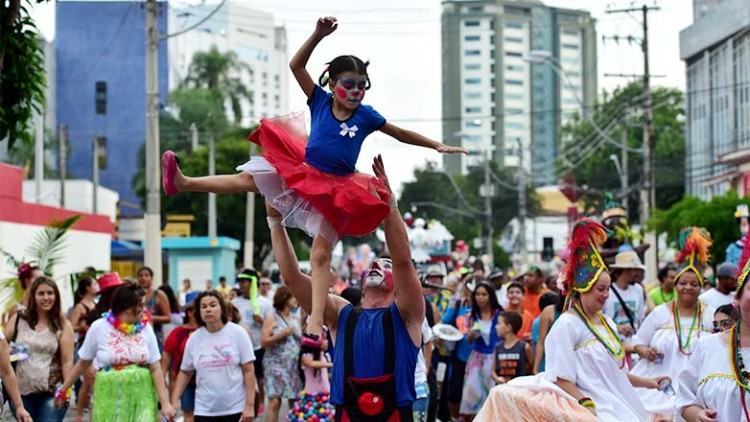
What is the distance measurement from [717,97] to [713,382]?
52.6 metres

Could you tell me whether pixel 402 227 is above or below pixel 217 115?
below

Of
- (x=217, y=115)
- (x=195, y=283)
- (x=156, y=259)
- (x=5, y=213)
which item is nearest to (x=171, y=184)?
(x=156, y=259)

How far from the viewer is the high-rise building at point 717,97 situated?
48344 millimetres

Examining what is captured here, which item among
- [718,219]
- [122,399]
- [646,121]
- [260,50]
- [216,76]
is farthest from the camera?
[260,50]

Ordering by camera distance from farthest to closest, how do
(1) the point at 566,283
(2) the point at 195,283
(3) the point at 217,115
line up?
(3) the point at 217,115 < (2) the point at 195,283 < (1) the point at 566,283

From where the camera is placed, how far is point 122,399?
1170 centimetres

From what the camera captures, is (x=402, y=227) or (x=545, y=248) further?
(x=545, y=248)

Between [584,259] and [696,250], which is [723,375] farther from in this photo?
[696,250]

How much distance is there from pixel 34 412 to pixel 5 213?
17.7 metres

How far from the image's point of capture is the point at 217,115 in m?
88.5

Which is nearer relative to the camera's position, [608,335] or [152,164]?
[608,335]

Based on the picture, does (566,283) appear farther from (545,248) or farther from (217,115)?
(217,115)

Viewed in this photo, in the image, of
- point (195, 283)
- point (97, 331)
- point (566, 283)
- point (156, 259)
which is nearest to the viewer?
point (566, 283)

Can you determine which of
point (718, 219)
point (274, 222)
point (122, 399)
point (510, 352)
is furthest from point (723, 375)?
point (718, 219)
